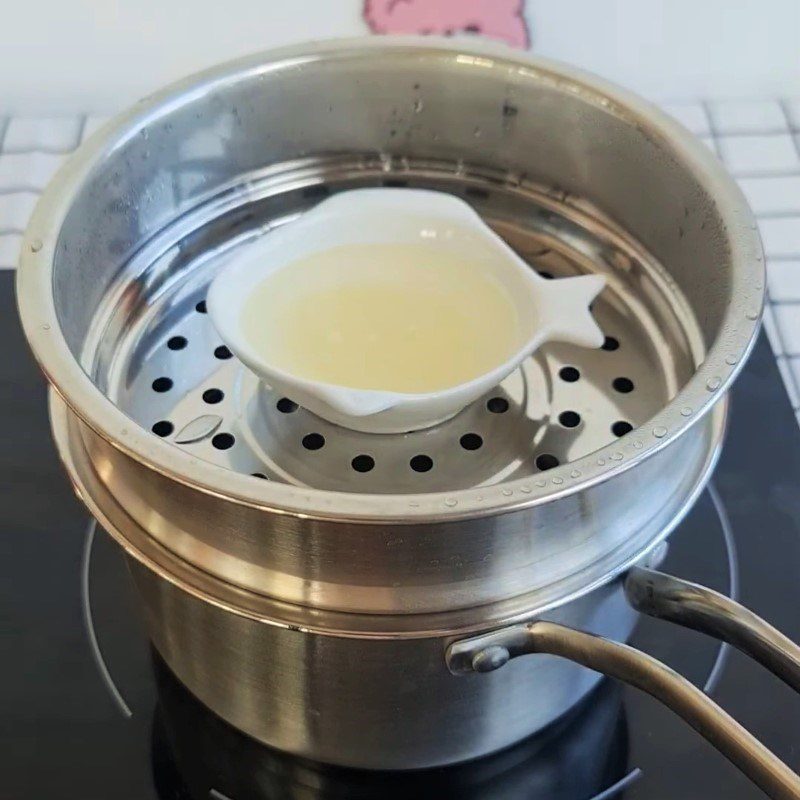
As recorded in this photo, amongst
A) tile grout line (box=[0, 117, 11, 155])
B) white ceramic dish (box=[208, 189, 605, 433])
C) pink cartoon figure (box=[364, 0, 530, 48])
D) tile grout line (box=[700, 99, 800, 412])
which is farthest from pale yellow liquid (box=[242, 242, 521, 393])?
tile grout line (box=[0, 117, 11, 155])

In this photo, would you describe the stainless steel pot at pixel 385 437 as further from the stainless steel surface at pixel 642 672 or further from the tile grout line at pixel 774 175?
the tile grout line at pixel 774 175

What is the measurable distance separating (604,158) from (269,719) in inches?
13.8

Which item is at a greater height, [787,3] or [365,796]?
[787,3]

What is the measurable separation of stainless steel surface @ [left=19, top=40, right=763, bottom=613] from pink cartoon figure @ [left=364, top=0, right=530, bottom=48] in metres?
0.28

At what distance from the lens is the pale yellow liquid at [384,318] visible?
0.54 metres

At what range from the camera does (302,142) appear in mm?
641

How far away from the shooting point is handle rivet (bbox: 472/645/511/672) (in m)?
0.40

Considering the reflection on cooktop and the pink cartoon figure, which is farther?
the pink cartoon figure

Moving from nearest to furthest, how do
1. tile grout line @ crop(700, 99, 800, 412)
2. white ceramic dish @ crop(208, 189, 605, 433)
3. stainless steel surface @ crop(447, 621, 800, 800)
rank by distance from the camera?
1. stainless steel surface @ crop(447, 621, 800, 800)
2. white ceramic dish @ crop(208, 189, 605, 433)
3. tile grout line @ crop(700, 99, 800, 412)

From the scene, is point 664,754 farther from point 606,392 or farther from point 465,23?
point 465,23

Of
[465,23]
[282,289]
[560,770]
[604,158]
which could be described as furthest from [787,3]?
[560,770]

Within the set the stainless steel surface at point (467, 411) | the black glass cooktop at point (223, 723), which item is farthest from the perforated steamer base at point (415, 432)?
the black glass cooktop at point (223, 723)

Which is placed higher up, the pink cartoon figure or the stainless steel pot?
the pink cartoon figure

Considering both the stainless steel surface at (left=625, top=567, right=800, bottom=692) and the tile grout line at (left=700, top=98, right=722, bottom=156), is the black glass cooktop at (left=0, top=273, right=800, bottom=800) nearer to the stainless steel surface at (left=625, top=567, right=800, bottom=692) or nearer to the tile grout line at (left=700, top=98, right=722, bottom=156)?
the stainless steel surface at (left=625, top=567, right=800, bottom=692)
